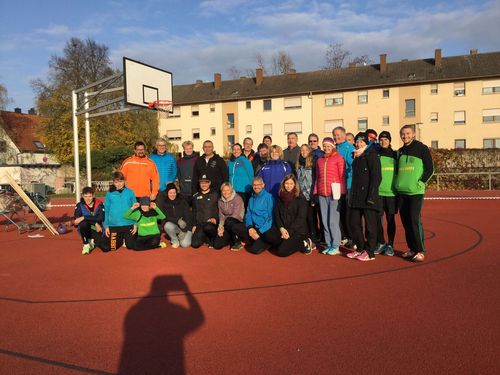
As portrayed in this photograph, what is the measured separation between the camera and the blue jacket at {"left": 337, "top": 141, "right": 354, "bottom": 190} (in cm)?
742

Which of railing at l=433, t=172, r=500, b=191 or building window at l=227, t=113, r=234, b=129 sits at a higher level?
building window at l=227, t=113, r=234, b=129

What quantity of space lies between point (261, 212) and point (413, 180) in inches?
104

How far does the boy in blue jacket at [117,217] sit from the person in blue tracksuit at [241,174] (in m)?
2.06

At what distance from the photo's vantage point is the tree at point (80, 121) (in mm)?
37594

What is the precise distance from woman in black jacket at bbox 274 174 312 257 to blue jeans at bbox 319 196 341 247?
0.31 metres

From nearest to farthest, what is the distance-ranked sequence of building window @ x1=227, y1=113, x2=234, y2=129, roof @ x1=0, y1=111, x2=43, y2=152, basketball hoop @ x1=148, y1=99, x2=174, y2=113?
basketball hoop @ x1=148, y1=99, x2=174, y2=113
roof @ x1=0, y1=111, x2=43, y2=152
building window @ x1=227, y1=113, x2=234, y2=129

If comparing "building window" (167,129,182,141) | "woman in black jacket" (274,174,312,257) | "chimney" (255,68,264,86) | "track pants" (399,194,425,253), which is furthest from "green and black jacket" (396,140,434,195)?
"building window" (167,129,182,141)

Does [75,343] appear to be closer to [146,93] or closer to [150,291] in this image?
[150,291]

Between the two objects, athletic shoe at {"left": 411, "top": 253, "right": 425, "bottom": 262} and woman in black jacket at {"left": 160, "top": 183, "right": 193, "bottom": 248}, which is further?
woman in black jacket at {"left": 160, "top": 183, "right": 193, "bottom": 248}

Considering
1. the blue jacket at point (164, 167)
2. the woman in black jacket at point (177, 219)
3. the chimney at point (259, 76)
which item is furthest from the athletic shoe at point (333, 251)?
the chimney at point (259, 76)

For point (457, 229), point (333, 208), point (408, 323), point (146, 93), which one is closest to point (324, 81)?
point (146, 93)

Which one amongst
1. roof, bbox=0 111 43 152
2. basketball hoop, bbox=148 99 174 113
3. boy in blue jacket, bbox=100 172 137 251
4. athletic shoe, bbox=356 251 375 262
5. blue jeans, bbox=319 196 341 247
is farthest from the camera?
roof, bbox=0 111 43 152

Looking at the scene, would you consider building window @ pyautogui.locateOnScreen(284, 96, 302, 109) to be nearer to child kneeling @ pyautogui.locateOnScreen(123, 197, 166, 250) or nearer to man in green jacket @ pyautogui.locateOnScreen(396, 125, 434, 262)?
child kneeling @ pyautogui.locateOnScreen(123, 197, 166, 250)

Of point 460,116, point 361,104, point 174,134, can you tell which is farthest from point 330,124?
point 174,134
